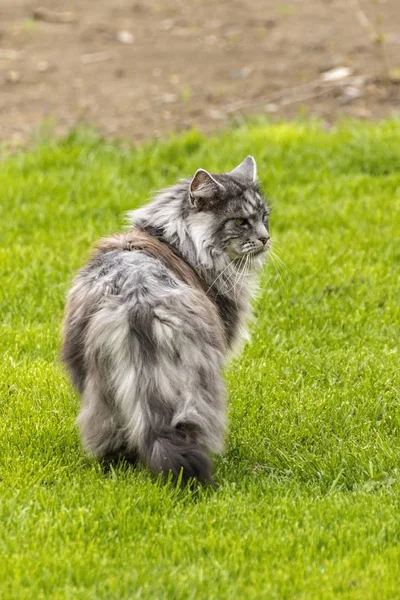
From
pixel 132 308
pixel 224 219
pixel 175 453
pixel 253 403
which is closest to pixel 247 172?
pixel 224 219

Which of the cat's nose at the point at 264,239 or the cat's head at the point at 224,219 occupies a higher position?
the cat's head at the point at 224,219

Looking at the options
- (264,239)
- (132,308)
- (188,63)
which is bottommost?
(188,63)

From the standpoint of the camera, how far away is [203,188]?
5.63 m

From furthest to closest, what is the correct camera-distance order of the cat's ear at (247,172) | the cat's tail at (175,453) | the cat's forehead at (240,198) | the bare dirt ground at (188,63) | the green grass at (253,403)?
the bare dirt ground at (188,63) < the cat's ear at (247,172) < the cat's forehead at (240,198) < the cat's tail at (175,453) < the green grass at (253,403)

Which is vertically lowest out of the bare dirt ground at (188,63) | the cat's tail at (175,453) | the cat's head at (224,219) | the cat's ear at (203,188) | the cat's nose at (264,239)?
the bare dirt ground at (188,63)

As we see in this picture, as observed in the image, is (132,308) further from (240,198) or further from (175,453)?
(240,198)

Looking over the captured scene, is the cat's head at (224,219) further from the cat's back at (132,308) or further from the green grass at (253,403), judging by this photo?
the green grass at (253,403)

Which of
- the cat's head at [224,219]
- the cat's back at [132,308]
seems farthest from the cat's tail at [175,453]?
the cat's head at [224,219]

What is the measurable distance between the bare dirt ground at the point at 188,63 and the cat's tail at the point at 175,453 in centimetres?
634

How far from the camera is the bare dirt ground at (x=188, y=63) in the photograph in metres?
11.0

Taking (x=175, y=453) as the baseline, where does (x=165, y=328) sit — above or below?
above

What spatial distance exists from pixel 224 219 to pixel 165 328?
117cm

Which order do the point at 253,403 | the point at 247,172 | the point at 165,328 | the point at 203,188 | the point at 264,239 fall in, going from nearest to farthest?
the point at 165,328
the point at 203,188
the point at 264,239
the point at 253,403
the point at 247,172

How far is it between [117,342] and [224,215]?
1287mm
